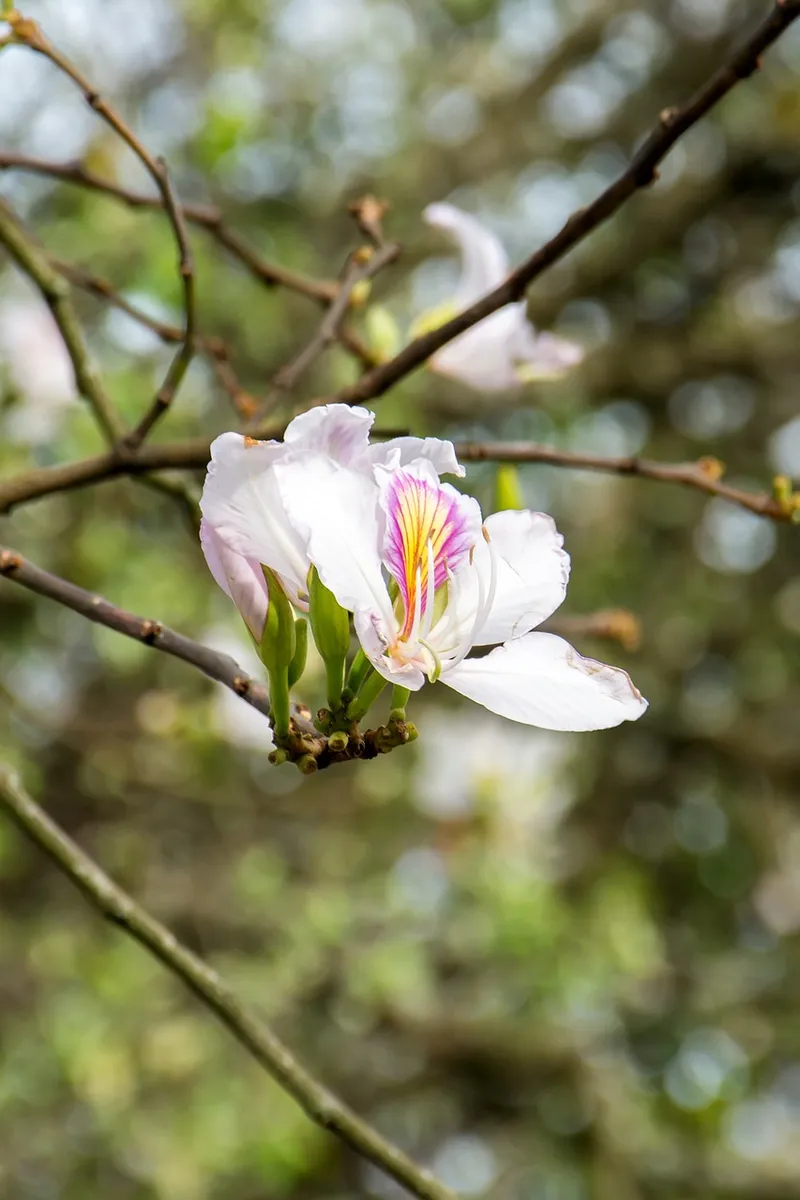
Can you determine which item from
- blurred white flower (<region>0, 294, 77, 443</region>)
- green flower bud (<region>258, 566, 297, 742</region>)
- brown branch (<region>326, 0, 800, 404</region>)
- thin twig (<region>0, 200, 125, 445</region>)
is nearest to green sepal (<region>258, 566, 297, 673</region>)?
green flower bud (<region>258, 566, 297, 742</region>)

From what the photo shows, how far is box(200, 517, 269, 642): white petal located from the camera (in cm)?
35

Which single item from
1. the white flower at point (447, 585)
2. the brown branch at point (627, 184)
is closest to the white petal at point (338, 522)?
the white flower at point (447, 585)

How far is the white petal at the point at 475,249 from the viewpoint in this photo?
621 millimetres

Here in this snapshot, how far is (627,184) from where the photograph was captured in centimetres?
41

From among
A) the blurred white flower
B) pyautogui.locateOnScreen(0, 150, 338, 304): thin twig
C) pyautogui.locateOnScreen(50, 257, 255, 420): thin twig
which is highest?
the blurred white flower

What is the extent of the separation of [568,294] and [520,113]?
370 mm

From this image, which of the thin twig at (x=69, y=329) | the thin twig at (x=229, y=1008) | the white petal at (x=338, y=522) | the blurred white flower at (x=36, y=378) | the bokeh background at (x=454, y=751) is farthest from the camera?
the bokeh background at (x=454, y=751)

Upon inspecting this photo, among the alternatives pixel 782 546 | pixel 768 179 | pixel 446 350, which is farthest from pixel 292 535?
pixel 768 179

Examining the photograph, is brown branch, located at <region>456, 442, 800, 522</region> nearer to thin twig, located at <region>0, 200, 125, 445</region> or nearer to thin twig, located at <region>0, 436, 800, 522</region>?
thin twig, located at <region>0, 436, 800, 522</region>

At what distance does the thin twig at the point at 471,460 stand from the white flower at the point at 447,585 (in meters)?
0.14

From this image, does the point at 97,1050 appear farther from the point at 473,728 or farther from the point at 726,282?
the point at 726,282

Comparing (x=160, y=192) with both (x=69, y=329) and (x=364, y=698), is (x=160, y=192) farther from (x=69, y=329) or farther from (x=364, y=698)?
(x=364, y=698)

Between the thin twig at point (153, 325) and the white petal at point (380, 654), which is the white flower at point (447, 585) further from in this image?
the thin twig at point (153, 325)

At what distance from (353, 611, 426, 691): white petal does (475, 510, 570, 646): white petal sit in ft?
0.09
